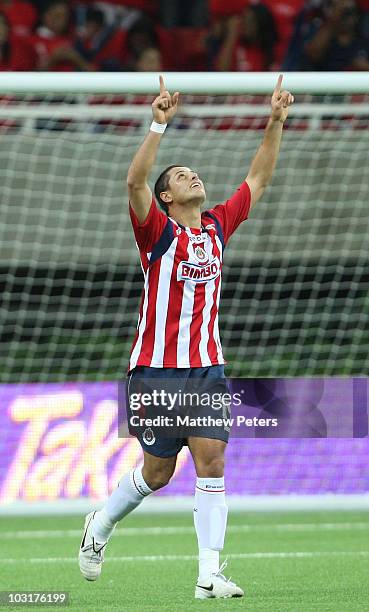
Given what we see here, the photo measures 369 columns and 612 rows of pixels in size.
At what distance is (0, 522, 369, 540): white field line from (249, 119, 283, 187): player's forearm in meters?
3.60

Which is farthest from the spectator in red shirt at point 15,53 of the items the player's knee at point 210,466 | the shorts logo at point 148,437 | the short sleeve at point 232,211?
the player's knee at point 210,466

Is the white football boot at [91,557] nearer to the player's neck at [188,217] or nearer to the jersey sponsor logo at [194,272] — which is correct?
the jersey sponsor logo at [194,272]

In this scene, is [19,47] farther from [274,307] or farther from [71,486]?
[71,486]

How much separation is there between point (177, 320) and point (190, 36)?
8462mm

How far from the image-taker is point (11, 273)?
11961 mm

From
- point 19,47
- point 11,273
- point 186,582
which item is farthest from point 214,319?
point 19,47

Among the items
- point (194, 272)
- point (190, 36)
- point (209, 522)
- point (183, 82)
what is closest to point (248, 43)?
point (190, 36)

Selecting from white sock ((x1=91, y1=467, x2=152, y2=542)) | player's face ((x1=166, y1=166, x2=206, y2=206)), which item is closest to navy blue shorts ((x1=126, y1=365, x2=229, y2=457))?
white sock ((x1=91, y1=467, x2=152, y2=542))

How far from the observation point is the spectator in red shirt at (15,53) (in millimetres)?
12985

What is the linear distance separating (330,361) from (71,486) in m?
3.48

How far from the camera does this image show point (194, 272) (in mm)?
6023

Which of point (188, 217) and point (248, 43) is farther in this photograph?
point (248, 43)

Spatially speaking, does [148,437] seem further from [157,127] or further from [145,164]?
[157,127]

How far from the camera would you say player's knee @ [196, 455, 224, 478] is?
5.83m
